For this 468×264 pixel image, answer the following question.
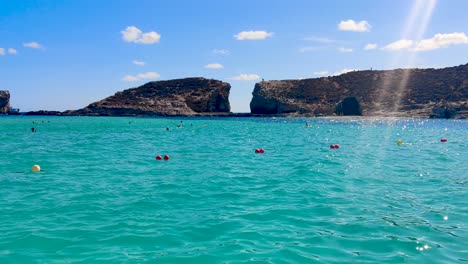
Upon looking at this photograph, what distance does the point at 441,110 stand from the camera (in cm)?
11919

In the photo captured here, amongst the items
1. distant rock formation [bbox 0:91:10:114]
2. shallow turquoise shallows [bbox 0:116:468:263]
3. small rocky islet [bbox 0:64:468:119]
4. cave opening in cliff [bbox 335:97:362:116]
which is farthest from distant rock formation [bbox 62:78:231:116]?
shallow turquoise shallows [bbox 0:116:468:263]

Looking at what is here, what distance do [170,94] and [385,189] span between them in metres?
168

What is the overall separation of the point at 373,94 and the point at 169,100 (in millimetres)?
84167

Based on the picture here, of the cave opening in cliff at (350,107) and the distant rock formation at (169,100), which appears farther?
the distant rock formation at (169,100)

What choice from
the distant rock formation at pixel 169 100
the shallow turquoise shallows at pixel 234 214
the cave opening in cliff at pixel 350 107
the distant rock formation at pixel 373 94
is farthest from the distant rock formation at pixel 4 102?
the shallow turquoise shallows at pixel 234 214

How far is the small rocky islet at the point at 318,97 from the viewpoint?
13775 centimetres

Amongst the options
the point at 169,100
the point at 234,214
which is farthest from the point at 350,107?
the point at 234,214

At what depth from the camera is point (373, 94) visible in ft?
507

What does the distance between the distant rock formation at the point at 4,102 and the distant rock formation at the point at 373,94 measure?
11664cm

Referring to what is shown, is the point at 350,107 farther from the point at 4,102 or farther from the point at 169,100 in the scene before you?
the point at 4,102

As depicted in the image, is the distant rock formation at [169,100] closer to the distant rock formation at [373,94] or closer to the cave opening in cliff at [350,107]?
the distant rock formation at [373,94]

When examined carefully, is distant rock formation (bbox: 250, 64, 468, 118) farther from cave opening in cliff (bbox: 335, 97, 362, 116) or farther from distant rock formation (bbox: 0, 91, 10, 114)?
distant rock formation (bbox: 0, 91, 10, 114)

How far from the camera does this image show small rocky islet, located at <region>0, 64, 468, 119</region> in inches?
5423

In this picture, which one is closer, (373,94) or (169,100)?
(373,94)
